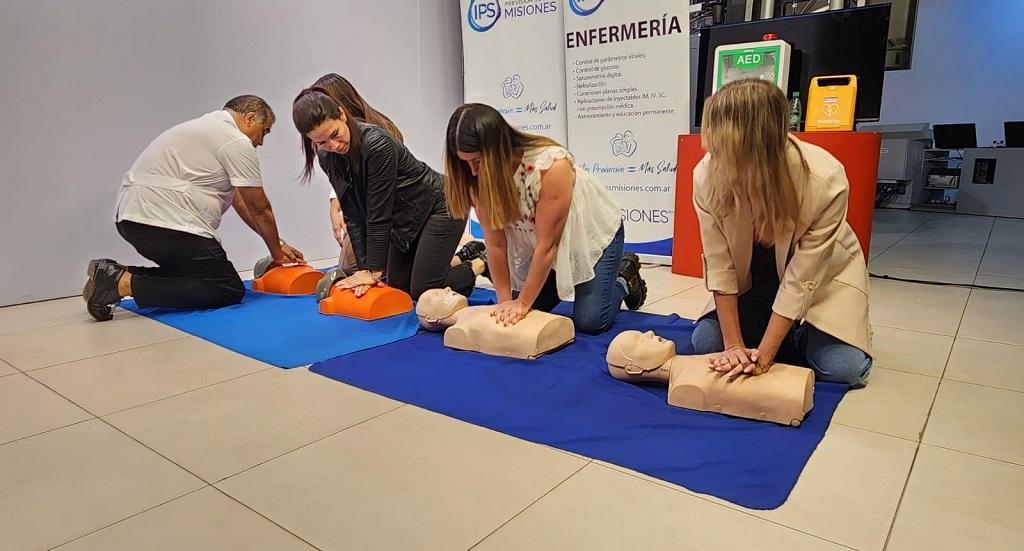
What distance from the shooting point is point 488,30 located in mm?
4504

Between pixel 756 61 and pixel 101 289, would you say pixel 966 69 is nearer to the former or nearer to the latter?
pixel 756 61

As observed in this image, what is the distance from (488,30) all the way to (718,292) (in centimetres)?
333

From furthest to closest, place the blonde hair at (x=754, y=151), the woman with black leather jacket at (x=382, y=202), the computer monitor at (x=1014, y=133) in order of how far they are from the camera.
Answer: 1. the computer monitor at (x=1014, y=133)
2. the woman with black leather jacket at (x=382, y=202)
3. the blonde hair at (x=754, y=151)

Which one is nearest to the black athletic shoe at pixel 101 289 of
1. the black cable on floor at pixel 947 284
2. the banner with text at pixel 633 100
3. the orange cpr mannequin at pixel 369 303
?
the orange cpr mannequin at pixel 369 303

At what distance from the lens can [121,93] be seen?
10.4ft

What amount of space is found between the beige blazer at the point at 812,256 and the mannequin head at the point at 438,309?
37.2 inches

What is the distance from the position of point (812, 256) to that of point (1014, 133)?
7.22 metres

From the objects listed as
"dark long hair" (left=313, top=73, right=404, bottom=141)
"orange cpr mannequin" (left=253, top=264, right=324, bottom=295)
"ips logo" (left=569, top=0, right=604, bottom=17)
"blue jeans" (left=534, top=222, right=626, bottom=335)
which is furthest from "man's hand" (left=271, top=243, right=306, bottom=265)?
"ips logo" (left=569, top=0, right=604, bottom=17)

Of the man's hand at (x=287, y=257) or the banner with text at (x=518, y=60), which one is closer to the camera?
the man's hand at (x=287, y=257)

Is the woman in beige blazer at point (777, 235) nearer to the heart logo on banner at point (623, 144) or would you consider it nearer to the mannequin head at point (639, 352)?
the mannequin head at point (639, 352)

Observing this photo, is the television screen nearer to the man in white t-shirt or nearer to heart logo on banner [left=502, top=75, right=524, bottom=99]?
heart logo on banner [left=502, top=75, right=524, bottom=99]

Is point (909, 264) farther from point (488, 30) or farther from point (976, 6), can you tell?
point (976, 6)

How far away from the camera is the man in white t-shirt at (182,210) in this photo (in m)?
2.65

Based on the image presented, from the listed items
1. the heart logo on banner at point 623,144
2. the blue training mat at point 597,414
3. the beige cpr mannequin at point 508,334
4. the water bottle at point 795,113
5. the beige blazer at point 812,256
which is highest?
the water bottle at point 795,113
